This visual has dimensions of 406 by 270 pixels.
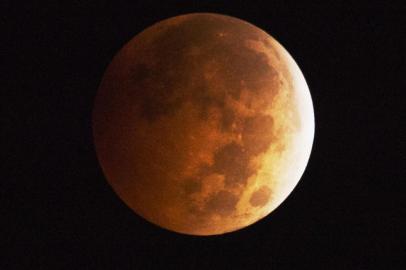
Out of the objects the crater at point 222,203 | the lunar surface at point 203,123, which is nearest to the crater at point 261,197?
the lunar surface at point 203,123

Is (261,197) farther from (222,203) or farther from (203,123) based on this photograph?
(203,123)

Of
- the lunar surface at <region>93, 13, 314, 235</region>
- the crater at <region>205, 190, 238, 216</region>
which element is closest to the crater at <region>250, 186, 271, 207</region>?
the lunar surface at <region>93, 13, 314, 235</region>

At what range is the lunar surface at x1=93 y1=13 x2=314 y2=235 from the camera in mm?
4383

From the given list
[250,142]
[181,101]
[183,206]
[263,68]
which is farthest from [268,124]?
[183,206]

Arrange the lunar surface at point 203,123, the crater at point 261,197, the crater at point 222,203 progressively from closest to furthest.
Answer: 1. the lunar surface at point 203,123
2. the crater at point 222,203
3. the crater at point 261,197

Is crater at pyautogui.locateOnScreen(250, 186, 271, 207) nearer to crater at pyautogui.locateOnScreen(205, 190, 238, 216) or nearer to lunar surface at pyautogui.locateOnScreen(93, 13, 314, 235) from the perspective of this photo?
lunar surface at pyautogui.locateOnScreen(93, 13, 314, 235)

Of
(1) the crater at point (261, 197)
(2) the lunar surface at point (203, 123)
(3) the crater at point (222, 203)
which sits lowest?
(3) the crater at point (222, 203)

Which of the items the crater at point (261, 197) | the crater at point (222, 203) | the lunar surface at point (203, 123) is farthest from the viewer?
the crater at point (261, 197)

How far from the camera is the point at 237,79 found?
14.6ft

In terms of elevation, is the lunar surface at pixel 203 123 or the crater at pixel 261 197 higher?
the lunar surface at pixel 203 123

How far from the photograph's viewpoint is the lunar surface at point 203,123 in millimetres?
Result: 4383

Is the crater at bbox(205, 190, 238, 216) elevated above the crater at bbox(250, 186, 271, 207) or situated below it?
below

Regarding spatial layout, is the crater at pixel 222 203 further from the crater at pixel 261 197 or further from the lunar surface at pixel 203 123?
the crater at pixel 261 197

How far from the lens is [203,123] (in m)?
4.34
